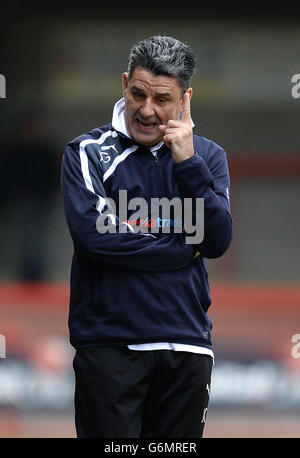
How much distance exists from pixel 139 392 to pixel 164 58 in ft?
2.80

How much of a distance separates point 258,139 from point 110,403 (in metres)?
5.93

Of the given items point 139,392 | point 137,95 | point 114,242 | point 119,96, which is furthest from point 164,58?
point 119,96

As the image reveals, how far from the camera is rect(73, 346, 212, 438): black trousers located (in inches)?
93.1

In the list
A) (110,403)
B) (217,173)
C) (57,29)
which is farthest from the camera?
(57,29)

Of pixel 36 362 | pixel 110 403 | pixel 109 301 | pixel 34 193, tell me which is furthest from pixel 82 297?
pixel 34 193

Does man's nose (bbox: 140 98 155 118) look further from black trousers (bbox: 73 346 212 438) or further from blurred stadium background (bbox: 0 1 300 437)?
blurred stadium background (bbox: 0 1 300 437)

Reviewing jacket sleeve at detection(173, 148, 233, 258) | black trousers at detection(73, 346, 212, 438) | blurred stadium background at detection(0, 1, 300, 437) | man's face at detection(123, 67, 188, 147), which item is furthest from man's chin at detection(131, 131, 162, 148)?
blurred stadium background at detection(0, 1, 300, 437)

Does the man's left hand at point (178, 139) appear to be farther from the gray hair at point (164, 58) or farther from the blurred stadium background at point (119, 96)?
the blurred stadium background at point (119, 96)

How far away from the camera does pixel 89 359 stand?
7.83 feet

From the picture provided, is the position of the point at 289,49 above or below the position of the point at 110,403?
above

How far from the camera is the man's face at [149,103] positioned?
2422mm

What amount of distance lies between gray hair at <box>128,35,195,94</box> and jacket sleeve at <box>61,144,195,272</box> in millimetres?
323

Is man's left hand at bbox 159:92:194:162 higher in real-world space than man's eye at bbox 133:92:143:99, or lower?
lower
